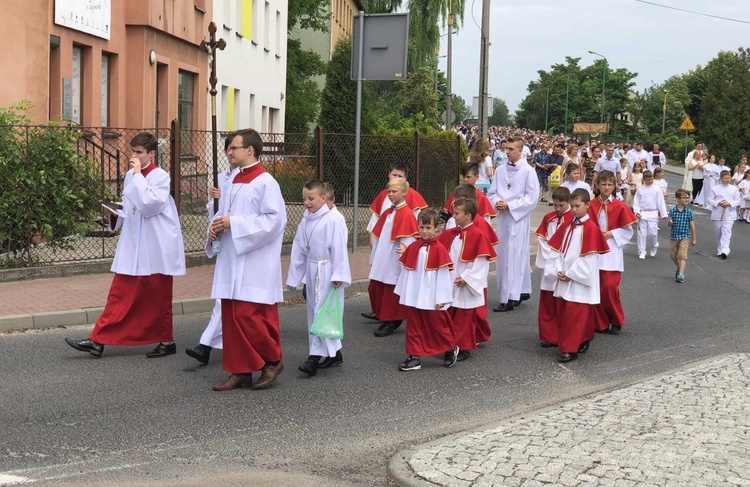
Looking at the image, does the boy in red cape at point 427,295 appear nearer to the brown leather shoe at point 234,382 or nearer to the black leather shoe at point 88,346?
the brown leather shoe at point 234,382

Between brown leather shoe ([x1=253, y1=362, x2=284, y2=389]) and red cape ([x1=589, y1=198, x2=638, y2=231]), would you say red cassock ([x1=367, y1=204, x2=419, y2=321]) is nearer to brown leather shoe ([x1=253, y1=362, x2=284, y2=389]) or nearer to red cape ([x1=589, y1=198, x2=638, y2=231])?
red cape ([x1=589, y1=198, x2=638, y2=231])

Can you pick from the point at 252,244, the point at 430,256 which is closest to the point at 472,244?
the point at 430,256

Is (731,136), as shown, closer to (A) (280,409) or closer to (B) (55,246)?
(B) (55,246)

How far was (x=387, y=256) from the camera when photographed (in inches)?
424

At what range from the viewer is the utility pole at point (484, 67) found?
953 inches

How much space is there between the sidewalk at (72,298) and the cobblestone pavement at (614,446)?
17.8 feet

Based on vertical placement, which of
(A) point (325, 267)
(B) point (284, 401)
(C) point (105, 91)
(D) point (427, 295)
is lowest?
(B) point (284, 401)

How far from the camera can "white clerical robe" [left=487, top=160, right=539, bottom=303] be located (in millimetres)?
12297

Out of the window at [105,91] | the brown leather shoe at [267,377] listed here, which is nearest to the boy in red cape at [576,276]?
the brown leather shoe at [267,377]

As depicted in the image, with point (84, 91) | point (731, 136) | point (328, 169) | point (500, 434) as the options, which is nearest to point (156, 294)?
point (500, 434)

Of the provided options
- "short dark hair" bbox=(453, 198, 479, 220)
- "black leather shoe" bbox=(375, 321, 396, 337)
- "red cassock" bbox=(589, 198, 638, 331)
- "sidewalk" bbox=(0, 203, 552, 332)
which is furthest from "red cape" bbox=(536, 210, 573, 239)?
"sidewalk" bbox=(0, 203, 552, 332)

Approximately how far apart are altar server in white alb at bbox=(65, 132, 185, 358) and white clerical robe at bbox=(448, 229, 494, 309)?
2408 millimetres

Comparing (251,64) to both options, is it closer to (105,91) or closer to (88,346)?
(105,91)

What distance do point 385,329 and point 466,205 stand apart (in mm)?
1881
